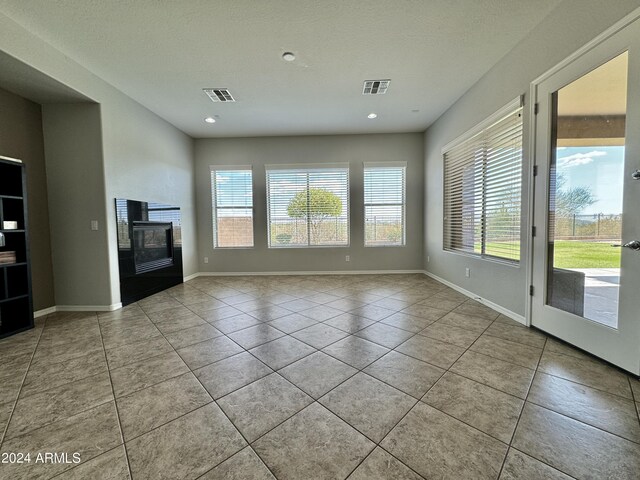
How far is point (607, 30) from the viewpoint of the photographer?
70.5 inches

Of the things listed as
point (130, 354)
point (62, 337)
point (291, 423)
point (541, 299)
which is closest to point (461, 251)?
point (541, 299)

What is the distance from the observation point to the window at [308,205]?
523 cm

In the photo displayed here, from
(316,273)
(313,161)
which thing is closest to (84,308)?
(316,273)

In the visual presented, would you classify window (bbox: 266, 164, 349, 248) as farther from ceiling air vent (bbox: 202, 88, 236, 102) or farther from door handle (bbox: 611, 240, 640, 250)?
door handle (bbox: 611, 240, 640, 250)

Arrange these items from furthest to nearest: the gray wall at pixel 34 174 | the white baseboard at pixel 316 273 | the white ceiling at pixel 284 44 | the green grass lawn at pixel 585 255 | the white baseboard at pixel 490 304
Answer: the white baseboard at pixel 316 273 < the gray wall at pixel 34 174 < the white baseboard at pixel 490 304 < the white ceiling at pixel 284 44 < the green grass lawn at pixel 585 255

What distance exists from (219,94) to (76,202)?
235 centimetres

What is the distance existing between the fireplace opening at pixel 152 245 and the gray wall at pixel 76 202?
1.67 feet

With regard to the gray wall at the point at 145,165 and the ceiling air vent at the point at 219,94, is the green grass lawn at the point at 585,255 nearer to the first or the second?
the ceiling air vent at the point at 219,94

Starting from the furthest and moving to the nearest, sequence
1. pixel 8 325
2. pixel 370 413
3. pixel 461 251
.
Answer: pixel 461 251 < pixel 8 325 < pixel 370 413

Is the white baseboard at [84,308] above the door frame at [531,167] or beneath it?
beneath

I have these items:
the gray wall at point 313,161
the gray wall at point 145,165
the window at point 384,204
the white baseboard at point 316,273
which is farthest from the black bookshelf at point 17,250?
the window at point 384,204

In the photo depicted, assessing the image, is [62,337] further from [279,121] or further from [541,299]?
[541,299]

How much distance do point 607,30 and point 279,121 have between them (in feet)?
12.9

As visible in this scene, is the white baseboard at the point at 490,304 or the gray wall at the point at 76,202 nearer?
the white baseboard at the point at 490,304
